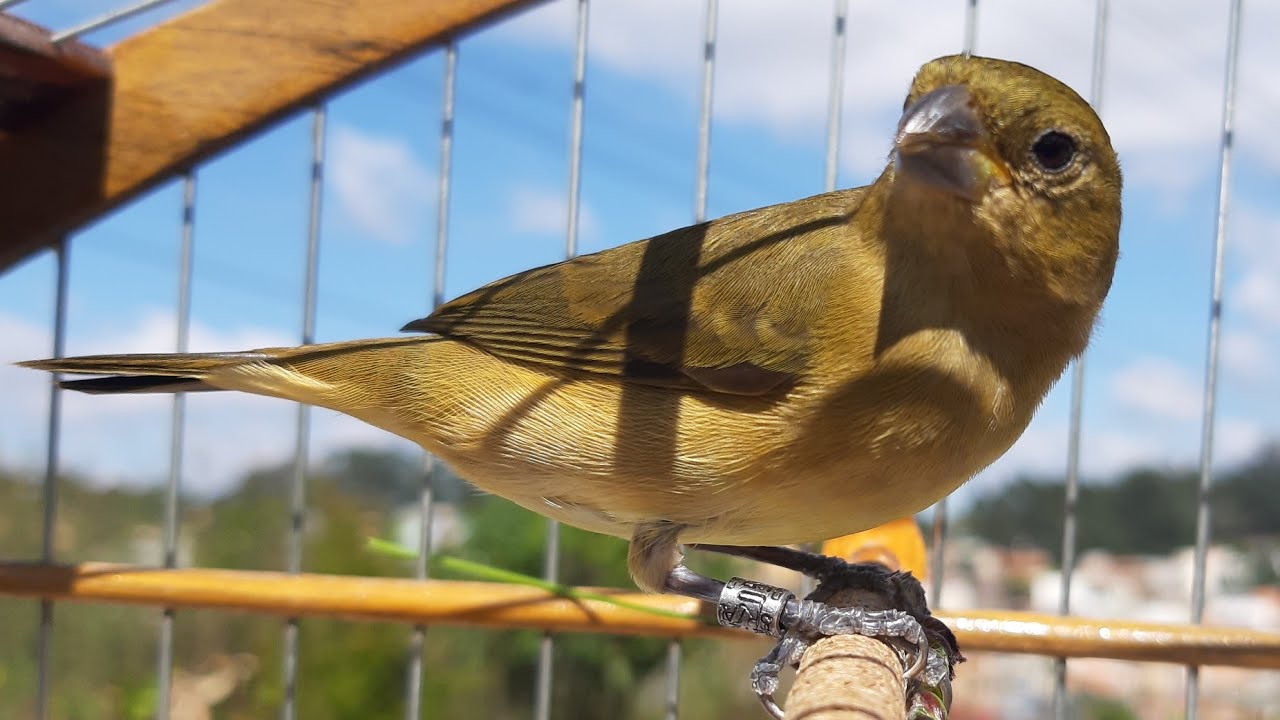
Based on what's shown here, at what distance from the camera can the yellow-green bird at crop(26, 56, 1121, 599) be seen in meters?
1.21

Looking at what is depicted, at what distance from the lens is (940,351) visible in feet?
4.06

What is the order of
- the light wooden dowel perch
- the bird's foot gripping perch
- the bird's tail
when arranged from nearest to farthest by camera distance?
the light wooden dowel perch, the bird's foot gripping perch, the bird's tail

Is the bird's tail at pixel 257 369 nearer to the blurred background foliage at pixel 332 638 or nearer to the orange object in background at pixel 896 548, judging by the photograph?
the orange object in background at pixel 896 548

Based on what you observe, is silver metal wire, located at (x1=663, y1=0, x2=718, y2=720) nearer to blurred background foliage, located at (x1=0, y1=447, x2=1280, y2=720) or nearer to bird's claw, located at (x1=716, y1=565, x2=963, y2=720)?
bird's claw, located at (x1=716, y1=565, x2=963, y2=720)

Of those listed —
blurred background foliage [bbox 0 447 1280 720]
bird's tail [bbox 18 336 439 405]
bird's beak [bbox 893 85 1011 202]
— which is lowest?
blurred background foliage [bbox 0 447 1280 720]

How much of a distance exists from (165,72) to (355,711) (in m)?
5.75

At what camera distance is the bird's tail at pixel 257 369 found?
1.55 m

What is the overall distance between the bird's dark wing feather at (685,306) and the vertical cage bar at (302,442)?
425 millimetres

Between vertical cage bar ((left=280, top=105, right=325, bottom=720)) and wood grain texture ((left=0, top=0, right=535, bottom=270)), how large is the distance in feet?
0.33

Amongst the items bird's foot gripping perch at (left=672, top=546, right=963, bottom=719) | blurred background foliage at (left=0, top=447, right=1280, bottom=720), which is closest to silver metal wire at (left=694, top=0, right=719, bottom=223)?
bird's foot gripping perch at (left=672, top=546, right=963, bottom=719)

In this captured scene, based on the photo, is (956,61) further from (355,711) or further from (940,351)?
(355,711)

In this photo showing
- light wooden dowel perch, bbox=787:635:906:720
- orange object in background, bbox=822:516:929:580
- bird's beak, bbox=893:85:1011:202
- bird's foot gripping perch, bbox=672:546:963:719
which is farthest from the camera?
orange object in background, bbox=822:516:929:580

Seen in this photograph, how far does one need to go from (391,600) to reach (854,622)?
89 centimetres

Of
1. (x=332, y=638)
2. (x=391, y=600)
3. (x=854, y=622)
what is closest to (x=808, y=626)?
(x=854, y=622)
